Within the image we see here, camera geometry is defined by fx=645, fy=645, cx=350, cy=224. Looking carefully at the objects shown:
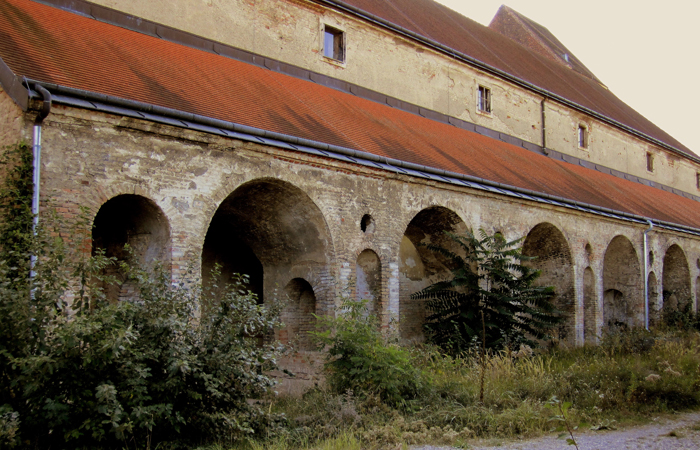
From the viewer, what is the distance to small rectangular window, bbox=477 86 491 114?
19734mm

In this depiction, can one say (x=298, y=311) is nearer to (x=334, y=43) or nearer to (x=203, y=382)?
(x=203, y=382)

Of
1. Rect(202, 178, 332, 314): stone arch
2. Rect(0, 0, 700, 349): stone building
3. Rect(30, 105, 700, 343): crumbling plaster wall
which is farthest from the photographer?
Rect(202, 178, 332, 314): stone arch

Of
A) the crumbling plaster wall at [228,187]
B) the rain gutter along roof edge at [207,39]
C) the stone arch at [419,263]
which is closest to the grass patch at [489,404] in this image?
the crumbling plaster wall at [228,187]

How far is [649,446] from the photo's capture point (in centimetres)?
701

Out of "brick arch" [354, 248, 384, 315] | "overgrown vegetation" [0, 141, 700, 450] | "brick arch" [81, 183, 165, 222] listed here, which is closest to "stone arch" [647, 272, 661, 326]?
"overgrown vegetation" [0, 141, 700, 450]

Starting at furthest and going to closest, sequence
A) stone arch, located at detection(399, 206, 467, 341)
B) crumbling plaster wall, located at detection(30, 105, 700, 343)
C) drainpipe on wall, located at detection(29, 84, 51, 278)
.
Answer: stone arch, located at detection(399, 206, 467, 341)
crumbling plaster wall, located at detection(30, 105, 700, 343)
drainpipe on wall, located at detection(29, 84, 51, 278)

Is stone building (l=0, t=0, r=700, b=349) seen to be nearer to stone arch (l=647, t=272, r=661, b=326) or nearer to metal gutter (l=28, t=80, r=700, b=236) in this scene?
metal gutter (l=28, t=80, r=700, b=236)

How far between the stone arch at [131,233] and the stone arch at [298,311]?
332 cm

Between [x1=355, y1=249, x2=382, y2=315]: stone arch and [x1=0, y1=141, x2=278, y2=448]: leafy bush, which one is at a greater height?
[x1=355, y1=249, x2=382, y2=315]: stone arch

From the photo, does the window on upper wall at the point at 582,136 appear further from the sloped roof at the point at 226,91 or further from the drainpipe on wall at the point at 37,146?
the drainpipe on wall at the point at 37,146

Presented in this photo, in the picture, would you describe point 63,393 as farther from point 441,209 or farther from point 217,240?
→ point 441,209

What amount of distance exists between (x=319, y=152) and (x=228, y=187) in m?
1.87

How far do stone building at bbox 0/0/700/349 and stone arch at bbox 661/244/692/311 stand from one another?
0.05m

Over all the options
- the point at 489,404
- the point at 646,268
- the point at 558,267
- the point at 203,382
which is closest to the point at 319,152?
the point at 489,404
